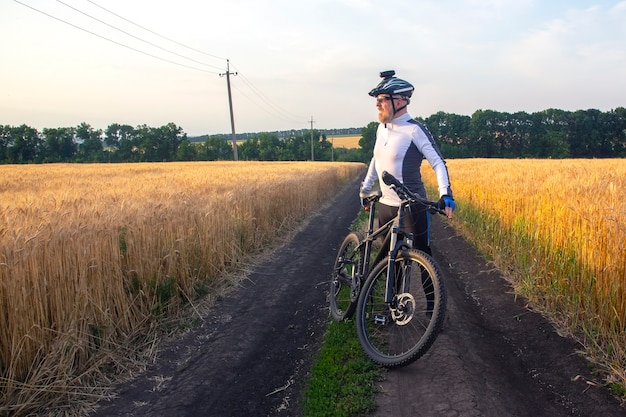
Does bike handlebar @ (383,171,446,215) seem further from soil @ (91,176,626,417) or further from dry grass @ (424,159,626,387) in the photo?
dry grass @ (424,159,626,387)

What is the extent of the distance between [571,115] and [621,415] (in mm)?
87792

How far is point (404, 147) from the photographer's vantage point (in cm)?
370

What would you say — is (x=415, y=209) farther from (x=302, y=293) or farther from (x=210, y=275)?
(x=210, y=275)

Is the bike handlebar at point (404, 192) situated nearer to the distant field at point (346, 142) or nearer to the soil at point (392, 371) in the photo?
the soil at point (392, 371)

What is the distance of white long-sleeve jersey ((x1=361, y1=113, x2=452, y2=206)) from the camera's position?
3.61 m

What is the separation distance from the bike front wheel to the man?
498 mm

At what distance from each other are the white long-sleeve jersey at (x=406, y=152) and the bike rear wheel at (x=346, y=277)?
0.87 metres

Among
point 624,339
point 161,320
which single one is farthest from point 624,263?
point 161,320

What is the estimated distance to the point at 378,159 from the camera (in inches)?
157

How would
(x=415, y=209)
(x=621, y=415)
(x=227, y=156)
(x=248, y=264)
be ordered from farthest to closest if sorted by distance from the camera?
(x=227, y=156), (x=248, y=264), (x=415, y=209), (x=621, y=415)

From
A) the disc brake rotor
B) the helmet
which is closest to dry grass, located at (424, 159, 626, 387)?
the disc brake rotor

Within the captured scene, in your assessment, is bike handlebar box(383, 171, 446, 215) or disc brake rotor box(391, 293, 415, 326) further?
bike handlebar box(383, 171, 446, 215)

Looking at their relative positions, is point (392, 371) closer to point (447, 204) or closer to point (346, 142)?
point (447, 204)

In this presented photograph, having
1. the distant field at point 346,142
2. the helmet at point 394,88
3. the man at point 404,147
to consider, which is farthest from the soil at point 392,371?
the distant field at point 346,142
